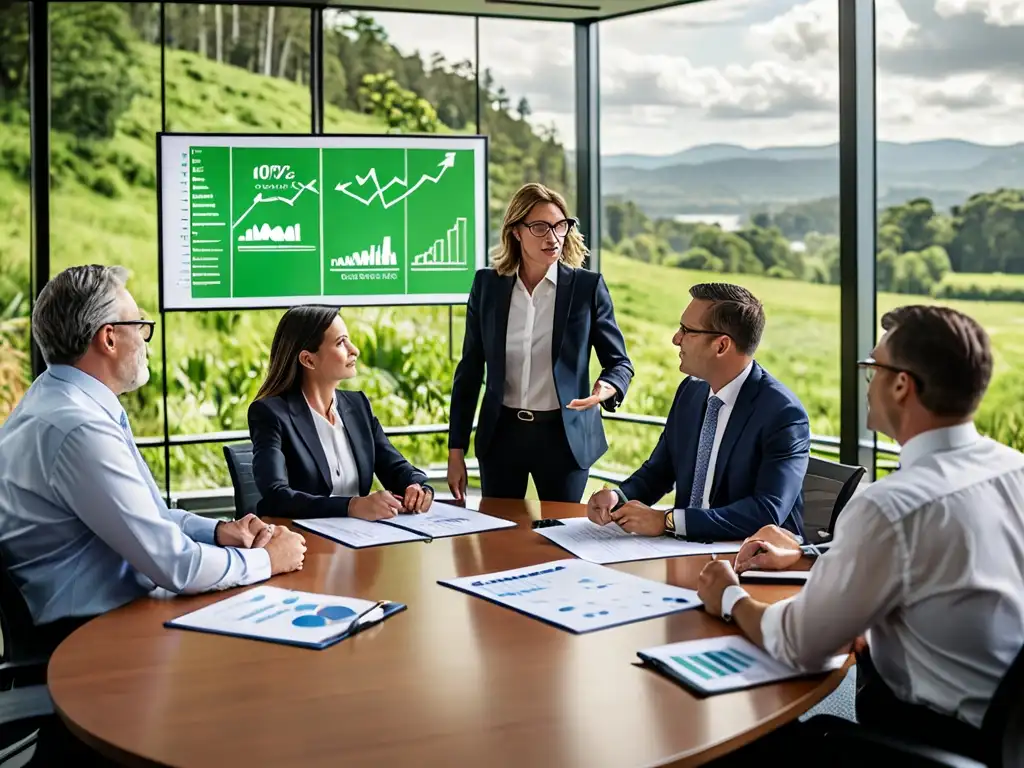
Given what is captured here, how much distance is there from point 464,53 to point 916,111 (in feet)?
9.79

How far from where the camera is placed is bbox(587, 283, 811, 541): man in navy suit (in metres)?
2.73

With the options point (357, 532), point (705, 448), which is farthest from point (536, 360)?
point (357, 532)

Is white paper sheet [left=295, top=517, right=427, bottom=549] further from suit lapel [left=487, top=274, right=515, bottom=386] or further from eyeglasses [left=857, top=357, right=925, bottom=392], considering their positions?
eyeglasses [left=857, top=357, right=925, bottom=392]

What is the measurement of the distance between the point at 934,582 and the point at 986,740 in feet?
0.80

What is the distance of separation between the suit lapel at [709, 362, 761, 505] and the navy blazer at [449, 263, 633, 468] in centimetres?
96

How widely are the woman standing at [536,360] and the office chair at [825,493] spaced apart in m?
0.91

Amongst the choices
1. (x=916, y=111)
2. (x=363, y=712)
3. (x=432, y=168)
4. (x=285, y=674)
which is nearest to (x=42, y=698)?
(x=285, y=674)

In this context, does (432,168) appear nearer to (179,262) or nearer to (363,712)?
(179,262)

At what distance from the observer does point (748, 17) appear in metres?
6.85

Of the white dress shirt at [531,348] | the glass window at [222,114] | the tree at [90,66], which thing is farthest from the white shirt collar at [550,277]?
the tree at [90,66]

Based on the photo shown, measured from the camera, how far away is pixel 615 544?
8.69 ft

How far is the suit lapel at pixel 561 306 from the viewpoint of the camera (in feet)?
12.9

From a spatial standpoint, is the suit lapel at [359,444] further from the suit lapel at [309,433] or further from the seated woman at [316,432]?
the suit lapel at [309,433]

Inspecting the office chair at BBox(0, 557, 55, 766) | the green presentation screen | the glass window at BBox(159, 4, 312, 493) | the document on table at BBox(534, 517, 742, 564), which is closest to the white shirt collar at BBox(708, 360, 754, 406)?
the document on table at BBox(534, 517, 742, 564)
